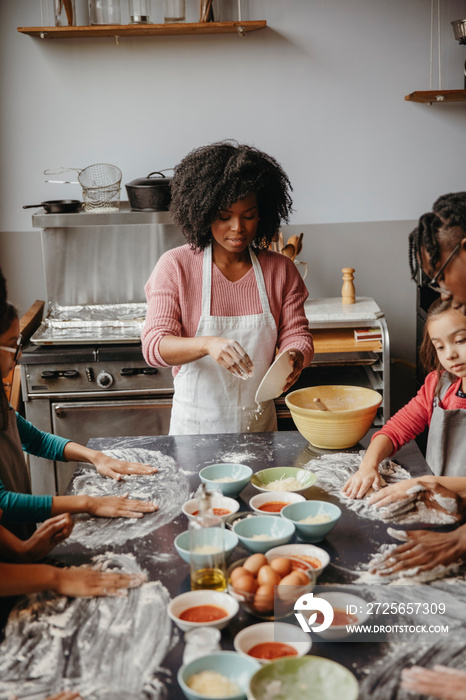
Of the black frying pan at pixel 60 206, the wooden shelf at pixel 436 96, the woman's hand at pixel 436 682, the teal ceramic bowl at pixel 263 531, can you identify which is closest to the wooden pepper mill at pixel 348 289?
the wooden shelf at pixel 436 96

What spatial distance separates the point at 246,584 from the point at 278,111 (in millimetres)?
2805

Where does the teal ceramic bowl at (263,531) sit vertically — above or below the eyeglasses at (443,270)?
below

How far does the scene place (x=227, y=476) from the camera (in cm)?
170

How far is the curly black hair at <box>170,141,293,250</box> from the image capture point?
2096 mm

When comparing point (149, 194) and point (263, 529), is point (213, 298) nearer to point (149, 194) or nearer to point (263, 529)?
point (263, 529)

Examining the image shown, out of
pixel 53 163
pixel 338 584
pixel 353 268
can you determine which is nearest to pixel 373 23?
pixel 353 268

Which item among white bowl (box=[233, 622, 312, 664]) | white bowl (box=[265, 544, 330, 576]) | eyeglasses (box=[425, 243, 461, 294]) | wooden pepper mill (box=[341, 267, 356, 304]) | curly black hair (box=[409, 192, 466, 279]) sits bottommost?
white bowl (box=[233, 622, 312, 664])

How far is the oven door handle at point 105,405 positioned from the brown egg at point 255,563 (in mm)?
1878

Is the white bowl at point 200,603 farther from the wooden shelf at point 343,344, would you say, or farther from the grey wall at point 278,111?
the grey wall at point 278,111

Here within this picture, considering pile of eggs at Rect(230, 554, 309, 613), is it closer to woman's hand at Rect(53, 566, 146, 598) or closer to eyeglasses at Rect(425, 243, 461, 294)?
woman's hand at Rect(53, 566, 146, 598)

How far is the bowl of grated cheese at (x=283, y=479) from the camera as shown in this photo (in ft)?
5.38

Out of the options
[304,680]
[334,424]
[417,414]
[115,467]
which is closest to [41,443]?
[115,467]

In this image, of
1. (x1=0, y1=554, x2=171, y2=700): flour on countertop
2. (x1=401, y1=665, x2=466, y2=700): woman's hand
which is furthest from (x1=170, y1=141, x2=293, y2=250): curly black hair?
(x1=401, y1=665, x2=466, y2=700): woman's hand

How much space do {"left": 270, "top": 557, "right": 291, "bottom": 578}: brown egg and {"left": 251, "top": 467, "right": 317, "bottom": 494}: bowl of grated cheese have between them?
0.41 m
